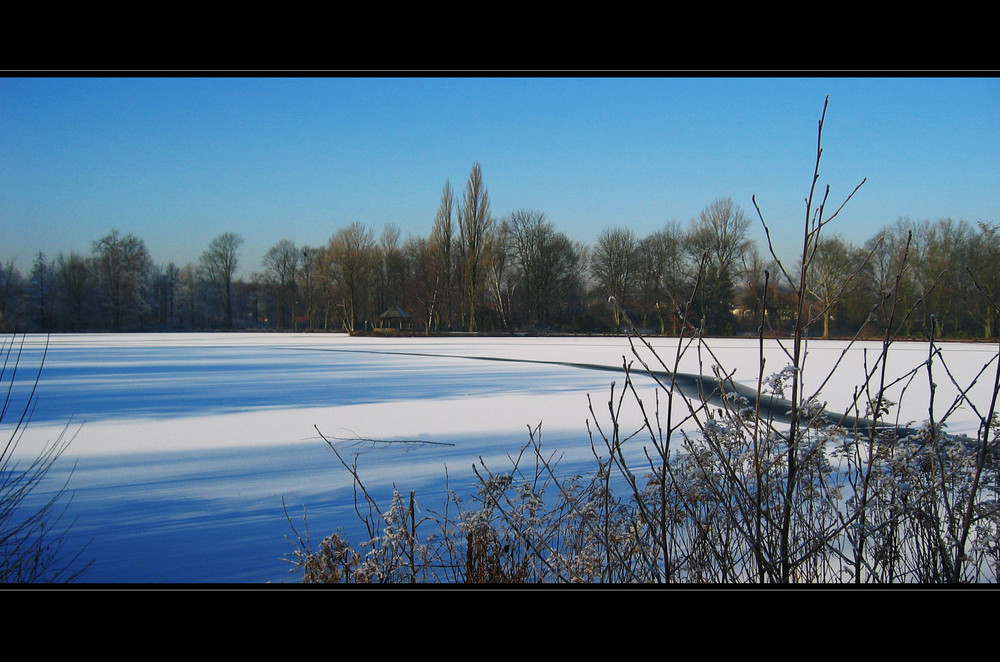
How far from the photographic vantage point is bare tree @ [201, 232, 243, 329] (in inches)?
278

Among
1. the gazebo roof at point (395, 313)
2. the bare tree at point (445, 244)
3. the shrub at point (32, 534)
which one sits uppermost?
the bare tree at point (445, 244)

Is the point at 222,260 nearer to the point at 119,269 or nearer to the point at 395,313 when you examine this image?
the point at 119,269

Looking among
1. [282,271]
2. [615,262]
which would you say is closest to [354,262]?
[282,271]

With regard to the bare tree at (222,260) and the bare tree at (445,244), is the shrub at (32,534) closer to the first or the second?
the bare tree at (445,244)

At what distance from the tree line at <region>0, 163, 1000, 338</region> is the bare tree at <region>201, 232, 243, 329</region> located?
21mm

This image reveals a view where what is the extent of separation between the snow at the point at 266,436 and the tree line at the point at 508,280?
0.58 meters

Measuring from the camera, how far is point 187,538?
2434mm

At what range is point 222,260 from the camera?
23.6 feet

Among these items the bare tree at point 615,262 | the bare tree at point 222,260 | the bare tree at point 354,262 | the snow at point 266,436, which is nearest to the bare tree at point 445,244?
the snow at point 266,436

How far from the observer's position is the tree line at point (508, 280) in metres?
2.04
